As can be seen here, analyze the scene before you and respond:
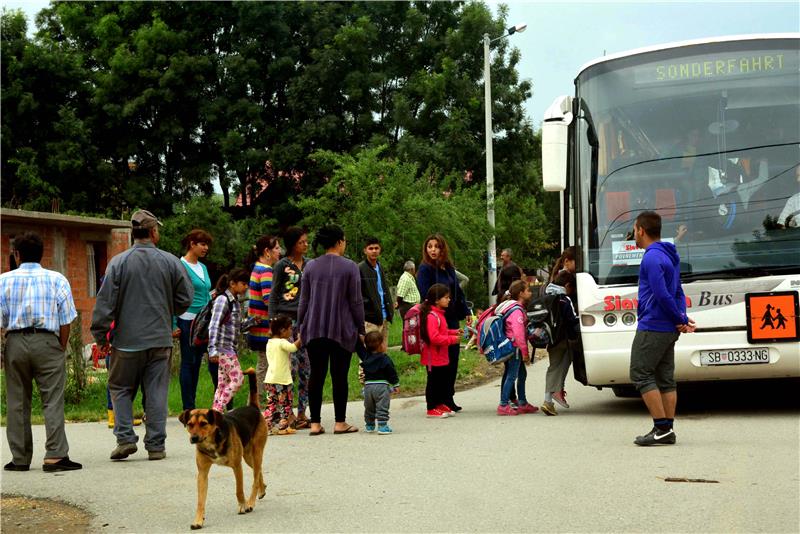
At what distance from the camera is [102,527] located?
23.3 ft

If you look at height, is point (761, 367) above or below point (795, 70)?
below

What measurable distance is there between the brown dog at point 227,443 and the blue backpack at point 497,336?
5.03 meters

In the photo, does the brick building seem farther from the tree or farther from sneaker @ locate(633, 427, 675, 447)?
sneaker @ locate(633, 427, 675, 447)

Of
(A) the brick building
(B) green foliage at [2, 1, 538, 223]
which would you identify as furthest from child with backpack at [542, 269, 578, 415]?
(B) green foliage at [2, 1, 538, 223]

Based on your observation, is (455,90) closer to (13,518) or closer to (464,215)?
(464,215)

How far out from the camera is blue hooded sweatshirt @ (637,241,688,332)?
962cm

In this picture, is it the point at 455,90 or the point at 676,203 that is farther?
the point at 455,90

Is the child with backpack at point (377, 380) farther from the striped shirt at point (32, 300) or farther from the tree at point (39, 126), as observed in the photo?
the tree at point (39, 126)

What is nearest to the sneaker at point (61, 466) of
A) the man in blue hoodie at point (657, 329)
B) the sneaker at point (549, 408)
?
the man in blue hoodie at point (657, 329)

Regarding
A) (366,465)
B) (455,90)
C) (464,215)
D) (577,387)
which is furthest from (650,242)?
(455,90)

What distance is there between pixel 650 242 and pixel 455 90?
106ft

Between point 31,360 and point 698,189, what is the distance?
6.35 meters

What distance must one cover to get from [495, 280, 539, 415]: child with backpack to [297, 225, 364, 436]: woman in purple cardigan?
2071mm

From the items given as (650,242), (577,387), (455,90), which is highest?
(455,90)
